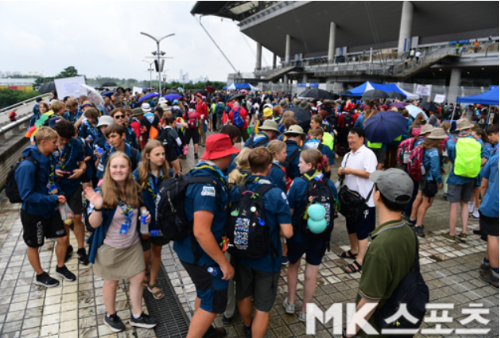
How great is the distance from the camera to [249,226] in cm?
254

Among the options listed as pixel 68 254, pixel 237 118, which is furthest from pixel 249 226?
pixel 237 118

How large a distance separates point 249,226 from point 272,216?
236 mm

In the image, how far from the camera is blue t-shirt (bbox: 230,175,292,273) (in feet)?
8.61

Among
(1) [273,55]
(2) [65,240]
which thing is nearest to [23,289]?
(2) [65,240]

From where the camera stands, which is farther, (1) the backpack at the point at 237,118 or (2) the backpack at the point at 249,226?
(1) the backpack at the point at 237,118

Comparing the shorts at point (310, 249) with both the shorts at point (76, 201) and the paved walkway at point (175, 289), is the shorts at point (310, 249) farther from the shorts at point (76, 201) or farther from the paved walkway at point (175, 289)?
the shorts at point (76, 201)

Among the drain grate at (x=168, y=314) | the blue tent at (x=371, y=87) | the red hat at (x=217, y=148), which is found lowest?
the drain grate at (x=168, y=314)

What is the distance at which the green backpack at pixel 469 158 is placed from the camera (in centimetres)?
521

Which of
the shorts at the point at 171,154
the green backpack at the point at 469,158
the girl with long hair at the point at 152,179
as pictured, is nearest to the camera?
the girl with long hair at the point at 152,179

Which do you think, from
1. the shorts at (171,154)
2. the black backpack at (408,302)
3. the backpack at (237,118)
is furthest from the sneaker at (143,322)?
the backpack at (237,118)

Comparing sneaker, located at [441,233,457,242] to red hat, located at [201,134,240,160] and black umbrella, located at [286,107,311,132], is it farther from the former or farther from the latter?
red hat, located at [201,134,240,160]

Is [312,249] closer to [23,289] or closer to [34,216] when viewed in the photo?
[34,216]

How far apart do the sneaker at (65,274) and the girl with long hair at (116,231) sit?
45.6 inches

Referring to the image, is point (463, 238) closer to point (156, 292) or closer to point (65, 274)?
point (156, 292)
